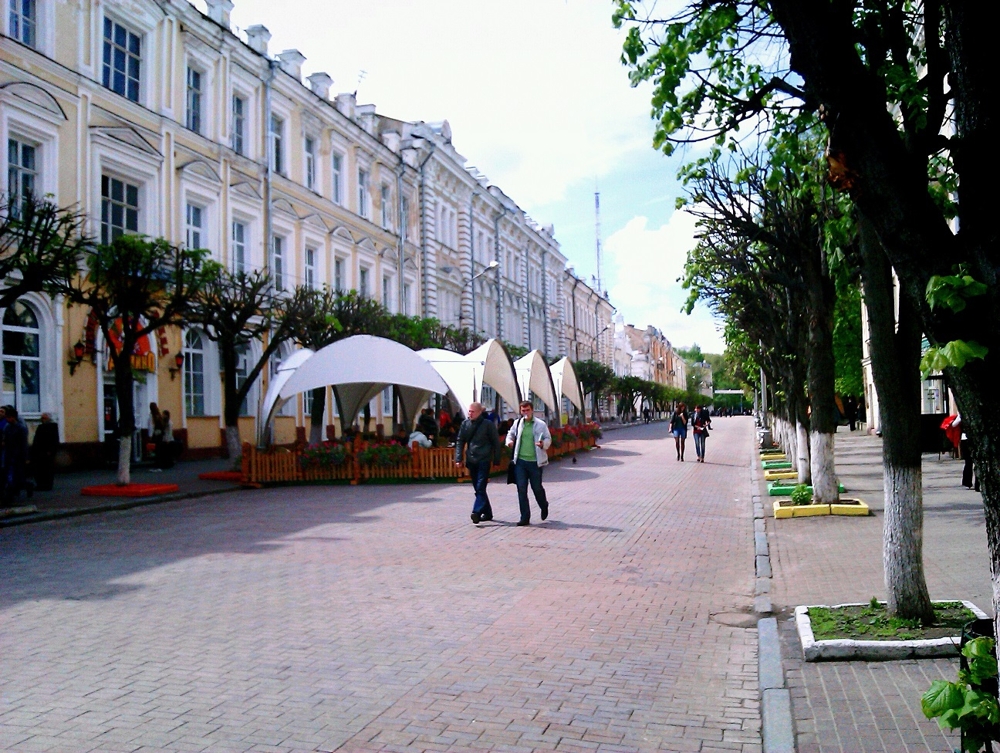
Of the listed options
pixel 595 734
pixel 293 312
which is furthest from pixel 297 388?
pixel 595 734

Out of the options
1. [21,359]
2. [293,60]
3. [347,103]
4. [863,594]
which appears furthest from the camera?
[347,103]

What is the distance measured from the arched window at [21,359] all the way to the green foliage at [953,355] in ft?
71.4

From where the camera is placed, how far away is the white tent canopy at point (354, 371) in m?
22.7

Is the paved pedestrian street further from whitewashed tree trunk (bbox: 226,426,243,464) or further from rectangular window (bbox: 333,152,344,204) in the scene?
rectangular window (bbox: 333,152,344,204)

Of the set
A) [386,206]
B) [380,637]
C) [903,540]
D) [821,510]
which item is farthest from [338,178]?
[903,540]

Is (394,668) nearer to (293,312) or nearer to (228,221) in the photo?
(293,312)

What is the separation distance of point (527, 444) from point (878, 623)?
7.29 metres

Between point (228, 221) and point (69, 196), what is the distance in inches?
287

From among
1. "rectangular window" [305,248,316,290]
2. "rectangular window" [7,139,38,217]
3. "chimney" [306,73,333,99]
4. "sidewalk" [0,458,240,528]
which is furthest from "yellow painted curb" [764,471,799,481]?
"chimney" [306,73,333,99]

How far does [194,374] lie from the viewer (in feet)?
92.6

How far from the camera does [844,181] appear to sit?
164 inches

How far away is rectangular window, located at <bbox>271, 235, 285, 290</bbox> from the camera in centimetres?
3247

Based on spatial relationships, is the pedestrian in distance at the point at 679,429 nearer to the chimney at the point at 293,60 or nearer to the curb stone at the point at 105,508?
the curb stone at the point at 105,508

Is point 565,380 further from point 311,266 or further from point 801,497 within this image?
point 801,497
